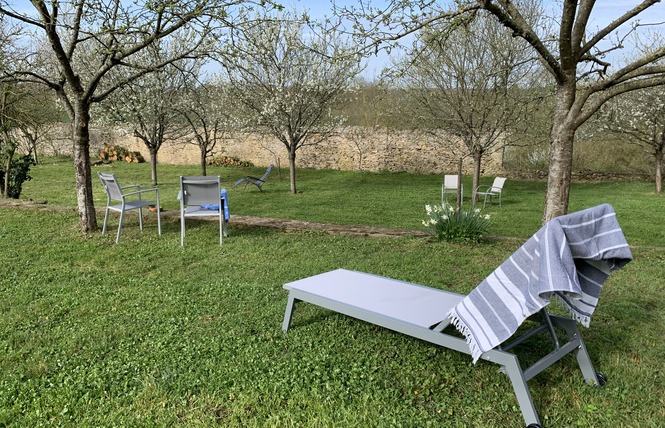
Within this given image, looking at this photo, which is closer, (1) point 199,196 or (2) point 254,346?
(2) point 254,346

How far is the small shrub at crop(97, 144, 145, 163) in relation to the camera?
20.4m

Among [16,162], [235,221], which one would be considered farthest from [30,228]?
[16,162]

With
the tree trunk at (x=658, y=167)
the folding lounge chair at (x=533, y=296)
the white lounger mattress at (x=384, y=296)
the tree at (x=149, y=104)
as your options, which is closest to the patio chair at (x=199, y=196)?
the white lounger mattress at (x=384, y=296)

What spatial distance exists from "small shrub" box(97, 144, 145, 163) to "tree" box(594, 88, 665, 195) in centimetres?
1850

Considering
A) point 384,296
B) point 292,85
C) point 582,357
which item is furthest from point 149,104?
point 582,357

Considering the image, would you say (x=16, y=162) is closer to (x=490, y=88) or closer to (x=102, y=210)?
(x=102, y=210)

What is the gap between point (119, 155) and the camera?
20562 millimetres

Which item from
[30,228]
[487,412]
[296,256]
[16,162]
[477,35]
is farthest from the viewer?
[477,35]

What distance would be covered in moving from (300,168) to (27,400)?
16.8 metres

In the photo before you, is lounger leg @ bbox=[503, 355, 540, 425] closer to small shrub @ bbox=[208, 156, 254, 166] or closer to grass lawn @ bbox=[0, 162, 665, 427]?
grass lawn @ bbox=[0, 162, 665, 427]

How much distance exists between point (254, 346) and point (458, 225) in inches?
147

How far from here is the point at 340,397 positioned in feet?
7.47

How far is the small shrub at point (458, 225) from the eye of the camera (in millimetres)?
5766

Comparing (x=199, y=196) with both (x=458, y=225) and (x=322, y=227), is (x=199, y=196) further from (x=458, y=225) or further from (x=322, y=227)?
(x=458, y=225)
